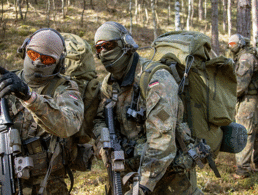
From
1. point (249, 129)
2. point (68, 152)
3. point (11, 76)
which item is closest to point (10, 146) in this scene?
point (68, 152)

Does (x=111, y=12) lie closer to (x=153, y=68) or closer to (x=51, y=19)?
(x=51, y=19)

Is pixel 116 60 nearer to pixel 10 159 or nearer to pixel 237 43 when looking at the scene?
pixel 10 159

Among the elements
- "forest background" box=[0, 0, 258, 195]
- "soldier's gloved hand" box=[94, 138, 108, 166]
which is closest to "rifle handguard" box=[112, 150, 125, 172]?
"soldier's gloved hand" box=[94, 138, 108, 166]

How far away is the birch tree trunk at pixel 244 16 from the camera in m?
9.86

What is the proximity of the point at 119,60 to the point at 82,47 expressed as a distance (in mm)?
871

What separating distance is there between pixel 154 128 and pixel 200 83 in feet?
2.82

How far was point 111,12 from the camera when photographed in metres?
29.0

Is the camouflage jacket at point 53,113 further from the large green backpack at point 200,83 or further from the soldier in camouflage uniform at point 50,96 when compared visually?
the large green backpack at point 200,83

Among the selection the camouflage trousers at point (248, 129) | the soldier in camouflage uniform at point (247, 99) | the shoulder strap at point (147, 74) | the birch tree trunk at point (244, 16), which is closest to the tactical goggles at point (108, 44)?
the shoulder strap at point (147, 74)

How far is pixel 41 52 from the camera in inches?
122

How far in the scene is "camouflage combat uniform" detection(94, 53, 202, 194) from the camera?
2762mm

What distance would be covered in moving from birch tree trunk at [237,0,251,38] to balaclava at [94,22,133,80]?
789cm

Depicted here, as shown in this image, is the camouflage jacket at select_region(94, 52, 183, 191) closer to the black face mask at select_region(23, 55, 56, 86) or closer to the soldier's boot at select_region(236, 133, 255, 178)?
the black face mask at select_region(23, 55, 56, 86)

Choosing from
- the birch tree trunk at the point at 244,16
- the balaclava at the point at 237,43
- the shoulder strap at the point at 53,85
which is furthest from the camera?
the birch tree trunk at the point at 244,16
